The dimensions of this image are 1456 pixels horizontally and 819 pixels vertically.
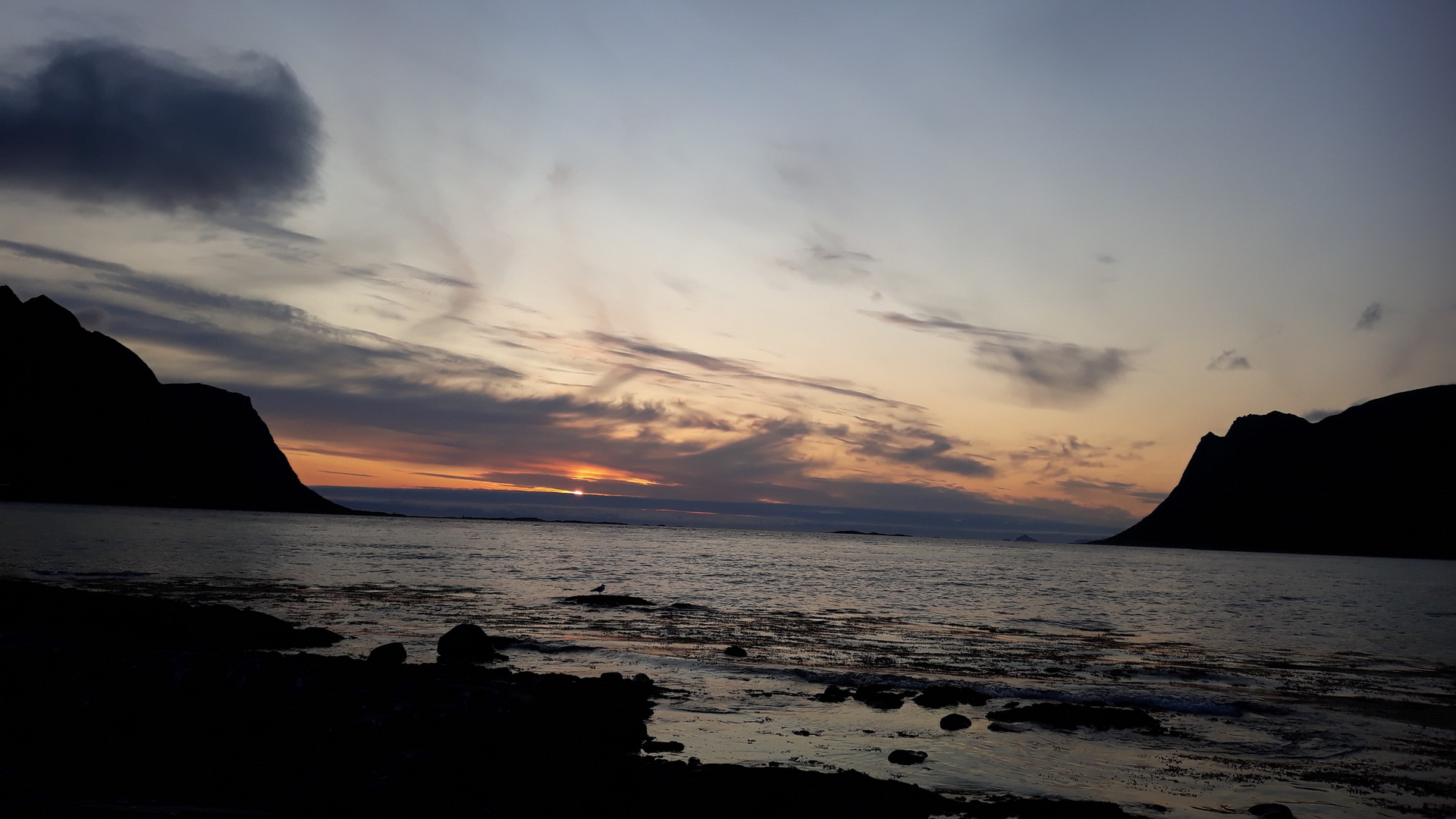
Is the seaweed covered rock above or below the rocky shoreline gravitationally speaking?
below

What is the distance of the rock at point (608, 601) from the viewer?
4312 centimetres

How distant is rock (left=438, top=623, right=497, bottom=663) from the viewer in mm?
24031

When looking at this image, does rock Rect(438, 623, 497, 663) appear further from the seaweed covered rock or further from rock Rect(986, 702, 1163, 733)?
rock Rect(986, 702, 1163, 733)

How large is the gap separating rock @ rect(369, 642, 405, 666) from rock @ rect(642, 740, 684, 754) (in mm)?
8745

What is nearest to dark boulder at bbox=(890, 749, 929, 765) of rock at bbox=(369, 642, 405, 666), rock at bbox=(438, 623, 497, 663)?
A: rock at bbox=(369, 642, 405, 666)

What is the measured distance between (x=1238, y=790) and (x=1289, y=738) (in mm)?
5350

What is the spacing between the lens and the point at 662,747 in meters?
15.3

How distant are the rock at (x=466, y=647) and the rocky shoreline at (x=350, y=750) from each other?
15.3ft

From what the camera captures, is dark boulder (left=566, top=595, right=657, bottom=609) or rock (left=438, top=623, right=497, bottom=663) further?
dark boulder (left=566, top=595, right=657, bottom=609)

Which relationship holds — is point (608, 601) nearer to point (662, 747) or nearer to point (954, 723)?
point (954, 723)

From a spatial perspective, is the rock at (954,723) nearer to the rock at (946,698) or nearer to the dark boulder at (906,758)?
the rock at (946,698)

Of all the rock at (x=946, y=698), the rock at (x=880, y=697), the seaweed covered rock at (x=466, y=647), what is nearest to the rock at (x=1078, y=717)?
the rock at (x=946, y=698)

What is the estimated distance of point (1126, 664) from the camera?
28.4 m

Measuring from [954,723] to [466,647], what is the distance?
14349 millimetres
